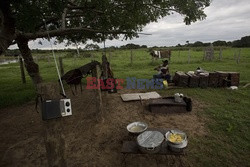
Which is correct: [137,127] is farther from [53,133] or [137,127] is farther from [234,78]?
[234,78]

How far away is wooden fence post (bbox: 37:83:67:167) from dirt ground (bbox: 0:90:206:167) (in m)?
1.13

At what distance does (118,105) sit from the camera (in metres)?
5.69

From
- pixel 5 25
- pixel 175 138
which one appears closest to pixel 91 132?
pixel 175 138

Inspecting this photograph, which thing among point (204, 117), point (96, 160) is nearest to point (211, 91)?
point (204, 117)

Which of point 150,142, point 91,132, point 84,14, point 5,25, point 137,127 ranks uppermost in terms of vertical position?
point 84,14

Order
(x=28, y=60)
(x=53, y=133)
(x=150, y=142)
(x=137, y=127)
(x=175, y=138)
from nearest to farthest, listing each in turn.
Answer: (x=53, y=133) → (x=150, y=142) → (x=175, y=138) → (x=137, y=127) → (x=28, y=60)

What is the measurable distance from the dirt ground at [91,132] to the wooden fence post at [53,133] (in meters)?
1.13

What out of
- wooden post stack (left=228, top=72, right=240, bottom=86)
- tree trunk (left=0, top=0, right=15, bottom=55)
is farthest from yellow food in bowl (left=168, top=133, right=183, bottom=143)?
wooden post stack (left=228, top=72, right=240, bottom=86)

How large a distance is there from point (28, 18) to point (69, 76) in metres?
1.41

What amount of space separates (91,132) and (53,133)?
86.7 inches

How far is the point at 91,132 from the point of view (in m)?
4.02

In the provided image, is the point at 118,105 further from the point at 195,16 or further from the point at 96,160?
the point at 195,16

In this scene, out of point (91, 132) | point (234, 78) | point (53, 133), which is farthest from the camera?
point (234, 78)

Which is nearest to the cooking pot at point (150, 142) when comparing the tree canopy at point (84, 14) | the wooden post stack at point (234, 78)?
the tree canopy at point (84, 14)
